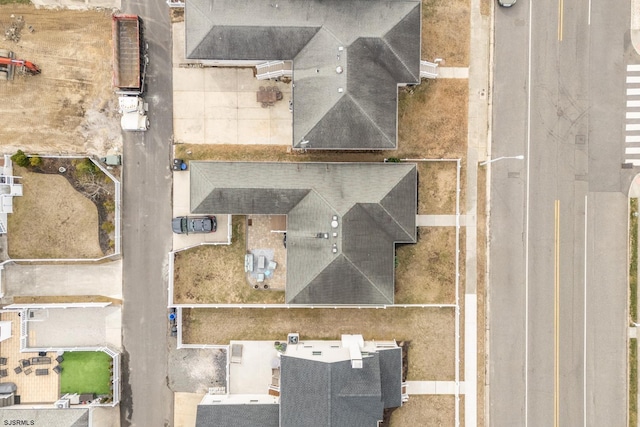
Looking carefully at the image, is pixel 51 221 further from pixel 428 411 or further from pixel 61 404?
pixel 428 411

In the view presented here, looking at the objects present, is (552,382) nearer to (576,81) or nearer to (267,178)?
(576,81)

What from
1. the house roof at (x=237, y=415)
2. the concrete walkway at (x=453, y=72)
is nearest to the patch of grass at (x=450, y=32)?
the concrete walkway at (x=453, y=72)

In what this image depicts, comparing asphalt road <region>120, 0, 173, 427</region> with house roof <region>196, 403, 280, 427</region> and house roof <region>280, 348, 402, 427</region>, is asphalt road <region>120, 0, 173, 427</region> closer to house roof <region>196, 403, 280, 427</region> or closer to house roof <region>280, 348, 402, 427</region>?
house roof <region>196, 403, 280, 427</region>

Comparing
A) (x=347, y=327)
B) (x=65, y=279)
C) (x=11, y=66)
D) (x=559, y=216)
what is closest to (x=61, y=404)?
(x=65, y=279)

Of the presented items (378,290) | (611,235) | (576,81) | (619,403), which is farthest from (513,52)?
(619,403)

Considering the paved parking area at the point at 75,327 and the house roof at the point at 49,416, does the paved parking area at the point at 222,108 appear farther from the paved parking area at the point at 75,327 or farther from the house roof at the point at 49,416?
the house roof at the point at 49,416
